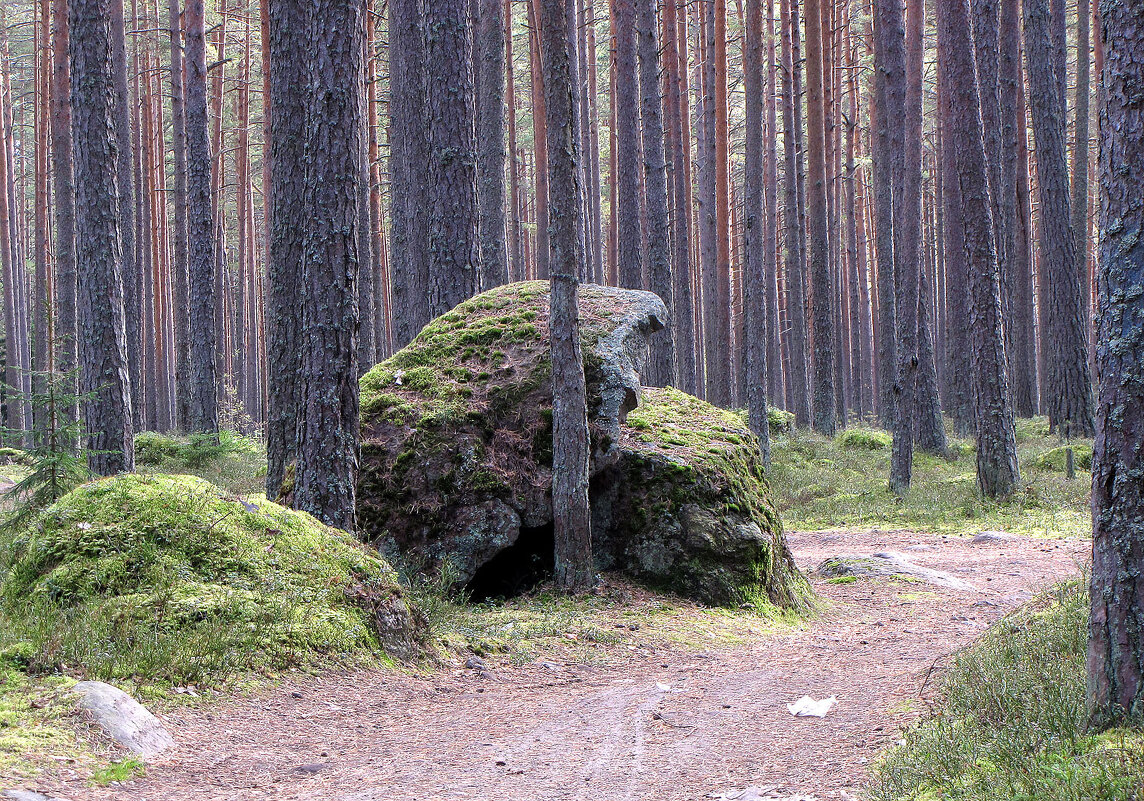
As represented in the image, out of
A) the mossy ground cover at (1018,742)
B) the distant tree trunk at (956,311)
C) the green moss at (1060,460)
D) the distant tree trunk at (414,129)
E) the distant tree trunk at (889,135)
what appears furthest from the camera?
the distant tree trunk at (956,311)

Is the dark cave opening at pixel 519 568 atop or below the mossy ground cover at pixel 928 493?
atop

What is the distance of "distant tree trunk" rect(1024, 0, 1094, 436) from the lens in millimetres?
17719

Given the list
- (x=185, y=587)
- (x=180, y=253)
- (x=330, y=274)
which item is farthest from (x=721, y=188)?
(x=185, y=587)

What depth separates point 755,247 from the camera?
1514 centimetres

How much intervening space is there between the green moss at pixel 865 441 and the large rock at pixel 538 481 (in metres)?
12.1

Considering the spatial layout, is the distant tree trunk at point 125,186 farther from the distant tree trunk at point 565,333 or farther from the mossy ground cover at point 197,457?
the distant tree trunk at point 565,333

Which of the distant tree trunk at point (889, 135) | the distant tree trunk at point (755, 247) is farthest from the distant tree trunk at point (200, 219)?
the distant tree trunk at point (889, 135)

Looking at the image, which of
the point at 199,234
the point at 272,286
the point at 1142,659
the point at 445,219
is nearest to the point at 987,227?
the point at 445,219

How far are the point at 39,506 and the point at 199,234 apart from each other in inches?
515

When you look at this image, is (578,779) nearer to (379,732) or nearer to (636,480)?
(379,732)

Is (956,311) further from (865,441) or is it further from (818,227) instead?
(818,227)

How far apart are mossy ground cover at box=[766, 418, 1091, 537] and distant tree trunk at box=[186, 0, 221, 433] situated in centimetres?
1250

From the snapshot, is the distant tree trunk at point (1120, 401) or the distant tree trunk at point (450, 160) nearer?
the distant tree trunk at point (1120, 401)

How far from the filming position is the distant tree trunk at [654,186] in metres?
16.6
